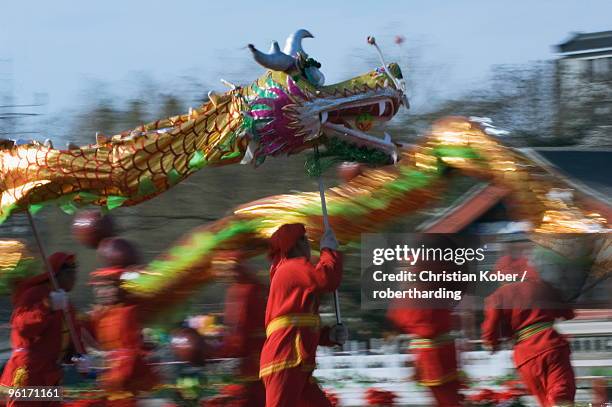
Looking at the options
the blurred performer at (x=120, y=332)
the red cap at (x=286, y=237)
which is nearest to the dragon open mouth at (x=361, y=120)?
the red cap at (x=286, y=237)

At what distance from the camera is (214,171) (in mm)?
10828

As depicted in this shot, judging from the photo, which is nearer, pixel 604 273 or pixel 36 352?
pixel 604 273

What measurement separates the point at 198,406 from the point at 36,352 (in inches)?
42.7

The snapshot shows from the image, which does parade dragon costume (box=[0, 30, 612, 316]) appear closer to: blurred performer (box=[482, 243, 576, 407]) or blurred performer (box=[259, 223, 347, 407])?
blurred performer (box=[482, 243, 576, 407])

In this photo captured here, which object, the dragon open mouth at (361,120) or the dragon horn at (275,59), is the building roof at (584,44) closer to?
Answer: the dragon open mouth at (361,120)

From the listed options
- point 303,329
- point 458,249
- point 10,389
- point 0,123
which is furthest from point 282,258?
point 0,123

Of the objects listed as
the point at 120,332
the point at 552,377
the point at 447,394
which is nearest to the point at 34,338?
the point at 120,332

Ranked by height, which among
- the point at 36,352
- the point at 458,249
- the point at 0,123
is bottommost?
the point at 36,352

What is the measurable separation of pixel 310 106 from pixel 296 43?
352 millimetres

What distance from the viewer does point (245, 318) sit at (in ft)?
20.4

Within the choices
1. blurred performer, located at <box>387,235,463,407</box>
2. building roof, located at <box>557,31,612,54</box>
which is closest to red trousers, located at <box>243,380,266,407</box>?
blurred performer, located at <box>387,235,463,407</box>

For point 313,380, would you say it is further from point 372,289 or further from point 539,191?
point 539,191

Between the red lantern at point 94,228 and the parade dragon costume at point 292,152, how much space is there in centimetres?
44

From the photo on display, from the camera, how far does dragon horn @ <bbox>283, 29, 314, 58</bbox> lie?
5.88m
